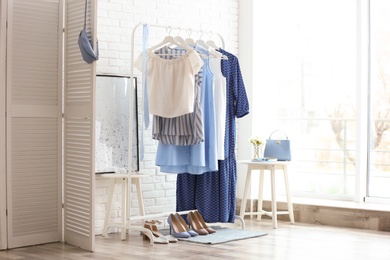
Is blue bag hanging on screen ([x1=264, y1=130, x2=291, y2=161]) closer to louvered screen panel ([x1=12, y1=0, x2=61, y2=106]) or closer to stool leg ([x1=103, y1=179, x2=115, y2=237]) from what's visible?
stool leg ([x1=103, y1=179, x2=115, y2=237])

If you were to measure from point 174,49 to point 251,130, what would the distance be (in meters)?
1.84

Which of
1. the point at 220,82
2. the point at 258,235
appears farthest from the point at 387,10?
the point at 258,235

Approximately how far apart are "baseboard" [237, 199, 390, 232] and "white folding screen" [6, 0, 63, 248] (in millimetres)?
2456

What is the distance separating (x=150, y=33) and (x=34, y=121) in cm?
162

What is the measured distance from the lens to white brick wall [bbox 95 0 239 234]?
21.4 ft

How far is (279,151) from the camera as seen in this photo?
7.13 meters

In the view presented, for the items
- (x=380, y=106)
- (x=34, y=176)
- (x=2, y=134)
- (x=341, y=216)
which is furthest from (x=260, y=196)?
(x=2, y=134)

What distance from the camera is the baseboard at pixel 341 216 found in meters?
6.71

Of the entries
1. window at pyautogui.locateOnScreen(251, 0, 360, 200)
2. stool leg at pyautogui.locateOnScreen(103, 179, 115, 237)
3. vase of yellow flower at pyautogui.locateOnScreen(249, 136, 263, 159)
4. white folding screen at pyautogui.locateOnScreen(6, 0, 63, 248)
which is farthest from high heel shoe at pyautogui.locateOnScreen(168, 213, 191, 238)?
window at pyautogui.locateOnScreen(251, 0, 360, 200)

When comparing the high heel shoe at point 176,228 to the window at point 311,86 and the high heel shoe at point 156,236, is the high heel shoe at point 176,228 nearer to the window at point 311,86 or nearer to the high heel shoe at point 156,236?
the high heel shoe at point 156,236

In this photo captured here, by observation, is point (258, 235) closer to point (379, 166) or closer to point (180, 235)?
point (180, 235)

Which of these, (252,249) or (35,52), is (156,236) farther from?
(35,52)

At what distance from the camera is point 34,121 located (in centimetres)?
587

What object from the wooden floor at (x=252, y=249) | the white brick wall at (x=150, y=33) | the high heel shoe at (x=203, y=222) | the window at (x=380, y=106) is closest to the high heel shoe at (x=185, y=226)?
the high heel shoe at (x=203, y=222)
